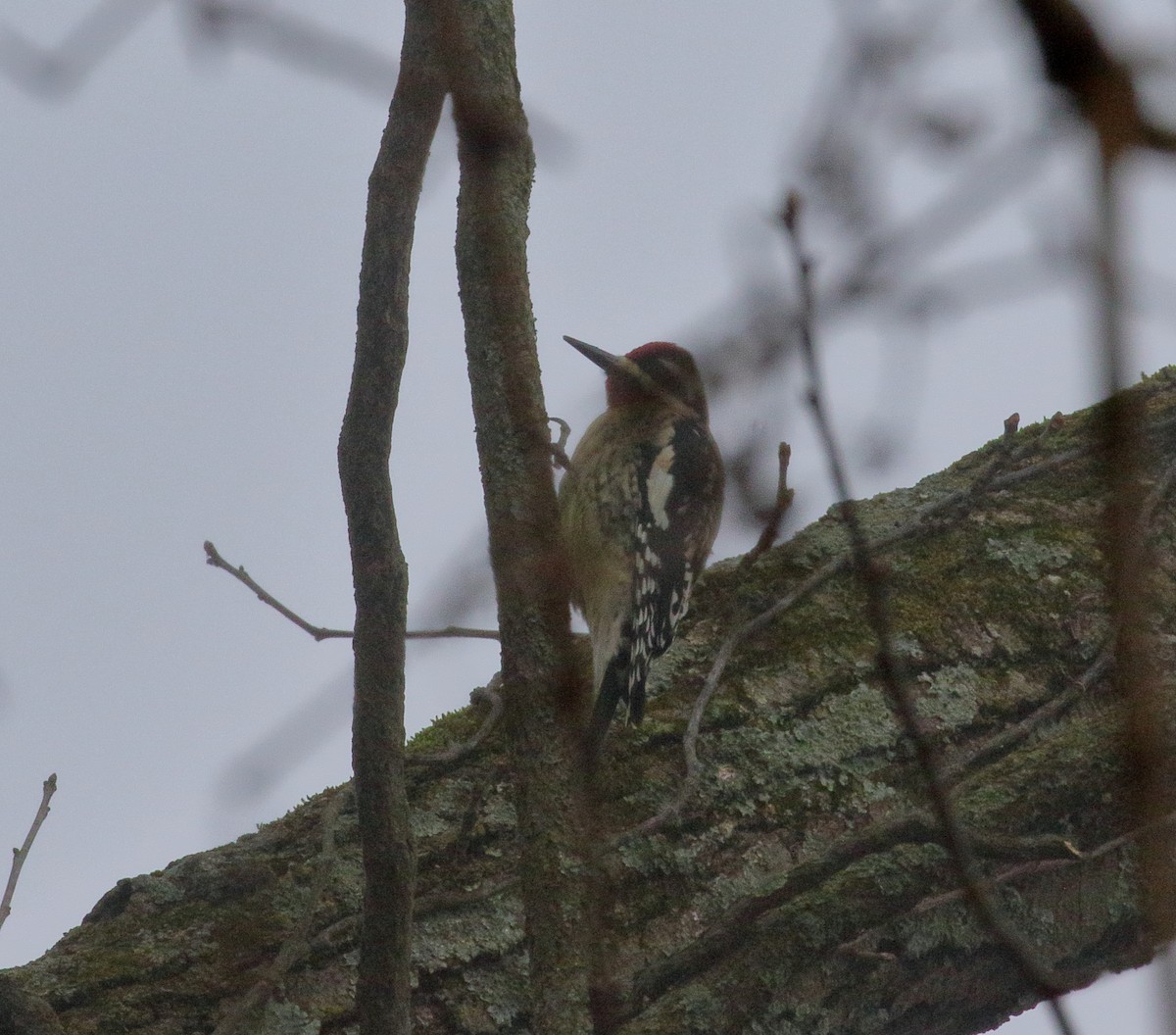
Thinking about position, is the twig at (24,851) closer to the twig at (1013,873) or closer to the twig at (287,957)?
the twig at (287,957)

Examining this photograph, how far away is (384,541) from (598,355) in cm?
274

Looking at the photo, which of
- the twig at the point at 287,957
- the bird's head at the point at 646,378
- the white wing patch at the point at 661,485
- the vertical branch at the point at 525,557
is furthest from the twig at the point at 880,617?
the bird's head at the point at 646,378

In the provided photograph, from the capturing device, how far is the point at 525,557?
1.94 metres

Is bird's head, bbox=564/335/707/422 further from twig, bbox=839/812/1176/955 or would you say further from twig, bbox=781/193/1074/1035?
twig, bbox=781/193/1074/1035

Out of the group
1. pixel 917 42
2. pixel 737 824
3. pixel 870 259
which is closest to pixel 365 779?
pixel 737 824

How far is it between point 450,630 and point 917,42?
60.3 inches

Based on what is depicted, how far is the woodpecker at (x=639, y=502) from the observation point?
12.6 feet

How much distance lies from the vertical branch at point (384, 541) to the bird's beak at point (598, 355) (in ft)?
8.13

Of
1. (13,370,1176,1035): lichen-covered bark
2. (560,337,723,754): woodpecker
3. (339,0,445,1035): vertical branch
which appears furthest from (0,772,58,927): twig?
(560,337,723,754): woodpecker

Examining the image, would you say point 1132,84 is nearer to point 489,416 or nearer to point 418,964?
point 489,416

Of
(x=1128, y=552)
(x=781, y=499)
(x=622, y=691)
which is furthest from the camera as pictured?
(x=622, y=691)

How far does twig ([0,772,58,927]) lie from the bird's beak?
2574mm

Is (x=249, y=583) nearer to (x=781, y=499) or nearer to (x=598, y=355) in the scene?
(x=781, y=499)

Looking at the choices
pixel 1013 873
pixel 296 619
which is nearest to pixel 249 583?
pixel 296 619
